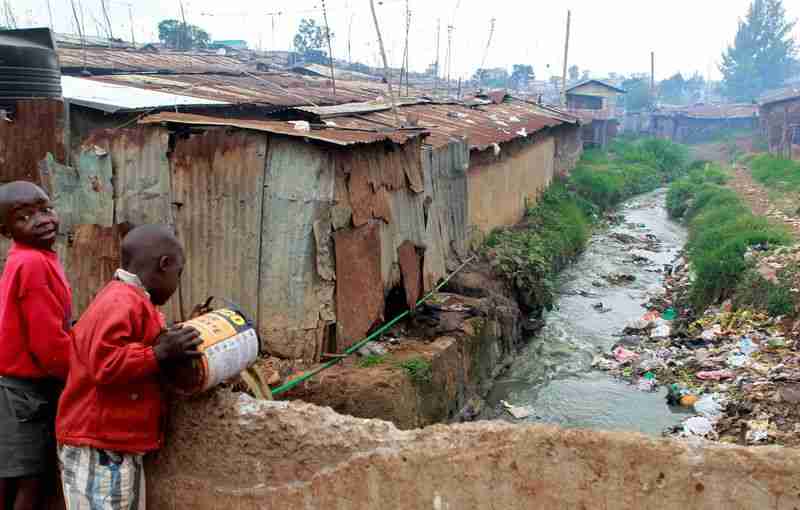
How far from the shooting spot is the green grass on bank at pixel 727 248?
961 centimetres

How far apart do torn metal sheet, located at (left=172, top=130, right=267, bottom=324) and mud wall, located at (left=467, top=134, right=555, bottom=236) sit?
498 cm

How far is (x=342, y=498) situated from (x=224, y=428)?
1.59 ft

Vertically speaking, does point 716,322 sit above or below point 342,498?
below

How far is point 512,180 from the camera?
41.8 feet

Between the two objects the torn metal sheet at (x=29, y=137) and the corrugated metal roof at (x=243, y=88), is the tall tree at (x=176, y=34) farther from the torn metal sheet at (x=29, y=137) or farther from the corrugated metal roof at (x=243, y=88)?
the torn metal sheet at (x=29, y=137)

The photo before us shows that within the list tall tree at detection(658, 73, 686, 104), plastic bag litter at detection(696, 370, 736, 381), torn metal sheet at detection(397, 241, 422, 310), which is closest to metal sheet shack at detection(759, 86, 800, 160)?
plastic bag litter at detection(696, 370, 736, 381)

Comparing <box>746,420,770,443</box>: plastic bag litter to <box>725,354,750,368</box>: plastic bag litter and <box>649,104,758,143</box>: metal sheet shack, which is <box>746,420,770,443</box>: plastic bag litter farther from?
<box>649,104,758,143</box>: metal sheet shack

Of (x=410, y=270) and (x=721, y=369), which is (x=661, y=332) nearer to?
(x=721, y=369)

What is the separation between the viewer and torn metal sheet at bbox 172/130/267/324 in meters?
5.48

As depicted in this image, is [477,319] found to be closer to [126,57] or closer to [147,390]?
[147,390]

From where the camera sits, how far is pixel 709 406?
24.2 feet

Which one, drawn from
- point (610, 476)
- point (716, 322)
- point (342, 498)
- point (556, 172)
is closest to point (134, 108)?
point (342, 498)

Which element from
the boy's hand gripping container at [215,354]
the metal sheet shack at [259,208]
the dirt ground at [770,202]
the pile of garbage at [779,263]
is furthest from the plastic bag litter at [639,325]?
the boy's hand gripping container at [215,354]

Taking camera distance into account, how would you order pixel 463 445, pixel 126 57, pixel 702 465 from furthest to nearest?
pixel 126 57 → pixel 463 445 → pixel 702 465
